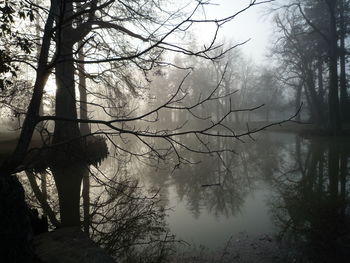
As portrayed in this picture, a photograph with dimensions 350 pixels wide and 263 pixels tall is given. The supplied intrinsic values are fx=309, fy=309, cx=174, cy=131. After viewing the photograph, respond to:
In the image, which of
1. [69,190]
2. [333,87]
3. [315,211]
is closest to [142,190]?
[69,190]

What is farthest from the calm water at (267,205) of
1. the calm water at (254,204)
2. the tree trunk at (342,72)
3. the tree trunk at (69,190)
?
the tree trunk at (342,72)

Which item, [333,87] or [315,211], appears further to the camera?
[333,87]

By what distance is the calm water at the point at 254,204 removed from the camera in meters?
4.64

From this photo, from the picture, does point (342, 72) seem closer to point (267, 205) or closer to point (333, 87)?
point (333, 87)

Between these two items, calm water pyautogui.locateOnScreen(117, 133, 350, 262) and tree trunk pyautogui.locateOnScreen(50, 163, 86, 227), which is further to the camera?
tree trunk pyautogui.locateOnScreen(50, 163, 86, 227)

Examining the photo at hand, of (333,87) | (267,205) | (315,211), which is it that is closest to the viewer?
(315,211)

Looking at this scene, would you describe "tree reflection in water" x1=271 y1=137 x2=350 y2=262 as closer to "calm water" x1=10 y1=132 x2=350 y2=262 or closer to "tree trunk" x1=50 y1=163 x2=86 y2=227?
"calm water" x1=10 y1=132 x2=350 y2=262

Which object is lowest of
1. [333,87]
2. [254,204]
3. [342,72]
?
[254,204]

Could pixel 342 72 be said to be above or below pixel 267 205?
above

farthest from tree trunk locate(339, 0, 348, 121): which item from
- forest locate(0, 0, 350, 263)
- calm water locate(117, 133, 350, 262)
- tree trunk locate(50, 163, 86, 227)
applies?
tree trunk locate(50, 163, 86, 227)

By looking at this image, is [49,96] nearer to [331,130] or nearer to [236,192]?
[236,192]

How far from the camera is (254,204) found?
6.81 meters

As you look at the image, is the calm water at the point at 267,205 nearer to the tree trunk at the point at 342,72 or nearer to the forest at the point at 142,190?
the forest at the point at 142,190

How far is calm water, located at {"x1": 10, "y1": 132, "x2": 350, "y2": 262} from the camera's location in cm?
464
